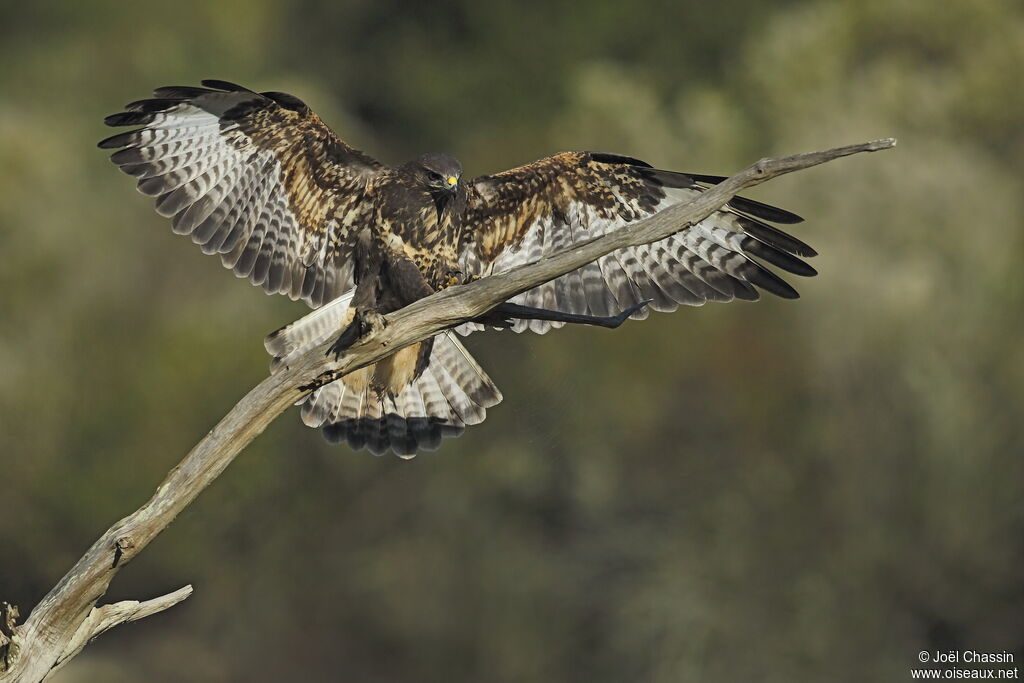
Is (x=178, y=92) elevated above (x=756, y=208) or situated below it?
above

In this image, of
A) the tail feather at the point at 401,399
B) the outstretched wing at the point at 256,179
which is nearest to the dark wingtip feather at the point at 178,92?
the outstretched wing at the point at 256,179

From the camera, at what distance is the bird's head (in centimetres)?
621

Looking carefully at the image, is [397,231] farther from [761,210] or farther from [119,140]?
[761,210]

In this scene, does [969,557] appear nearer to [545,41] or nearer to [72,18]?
[545,41]

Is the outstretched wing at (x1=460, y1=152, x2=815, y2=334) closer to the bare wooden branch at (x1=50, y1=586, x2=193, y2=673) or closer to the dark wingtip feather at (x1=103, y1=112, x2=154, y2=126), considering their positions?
the dark wingtip feather at (x1=103, y1=112, x2=154, y2=126)

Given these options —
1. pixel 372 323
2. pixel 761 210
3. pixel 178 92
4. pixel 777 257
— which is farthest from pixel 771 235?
pixel 178 92

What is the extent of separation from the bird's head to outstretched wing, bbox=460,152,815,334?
0.29 m

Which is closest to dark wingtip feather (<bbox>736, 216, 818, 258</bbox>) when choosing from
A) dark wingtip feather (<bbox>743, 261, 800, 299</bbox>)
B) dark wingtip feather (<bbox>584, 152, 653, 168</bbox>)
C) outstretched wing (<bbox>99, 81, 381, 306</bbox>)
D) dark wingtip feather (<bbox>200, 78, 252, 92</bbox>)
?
dark wingtip feather (<bbox>743, 261, 800, 299</bbox>)

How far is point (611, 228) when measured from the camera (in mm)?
6688

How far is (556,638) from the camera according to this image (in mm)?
15094

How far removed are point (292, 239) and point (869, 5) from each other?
45.0ft

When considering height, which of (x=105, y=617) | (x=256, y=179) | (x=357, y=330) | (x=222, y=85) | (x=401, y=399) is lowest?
(x=105, y=617)

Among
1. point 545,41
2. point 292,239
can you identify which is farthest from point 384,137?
point 292,239

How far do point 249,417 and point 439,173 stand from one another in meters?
1.68
